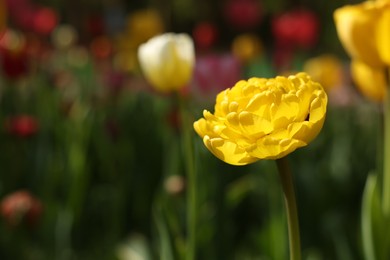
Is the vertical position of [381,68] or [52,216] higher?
[381,68]

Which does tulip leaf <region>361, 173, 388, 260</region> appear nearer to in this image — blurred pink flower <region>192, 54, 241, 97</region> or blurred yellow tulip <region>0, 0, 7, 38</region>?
blurred yellow tulip <region>0, 0, 7, 38</region>

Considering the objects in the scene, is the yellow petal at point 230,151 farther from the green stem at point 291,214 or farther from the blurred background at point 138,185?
the blurred background at point 138,185

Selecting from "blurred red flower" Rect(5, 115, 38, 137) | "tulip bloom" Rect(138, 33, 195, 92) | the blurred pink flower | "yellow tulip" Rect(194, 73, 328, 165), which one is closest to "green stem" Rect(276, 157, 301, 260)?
"yellow tulip" Rect(194, 73, 328, 165)

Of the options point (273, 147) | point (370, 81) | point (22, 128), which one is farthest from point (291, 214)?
point (22, 128)

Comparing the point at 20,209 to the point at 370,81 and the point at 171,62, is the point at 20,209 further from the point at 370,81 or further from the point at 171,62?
the point at 370,81

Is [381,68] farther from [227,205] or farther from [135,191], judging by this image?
[135,191]

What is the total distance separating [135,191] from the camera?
156 centimetres

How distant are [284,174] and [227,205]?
69 centimetres

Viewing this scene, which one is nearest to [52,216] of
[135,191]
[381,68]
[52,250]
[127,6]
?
[52,250]

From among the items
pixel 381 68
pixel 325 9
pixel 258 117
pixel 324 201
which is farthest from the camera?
pixel 325 9

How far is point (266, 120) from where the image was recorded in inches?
20.4

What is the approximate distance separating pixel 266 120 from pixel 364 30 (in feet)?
1.16

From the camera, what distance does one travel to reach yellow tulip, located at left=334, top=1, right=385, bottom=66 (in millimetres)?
815

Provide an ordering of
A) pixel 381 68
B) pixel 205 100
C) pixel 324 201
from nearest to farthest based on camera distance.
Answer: pixel 381 68, pixel 324 201, pixel 205 100
